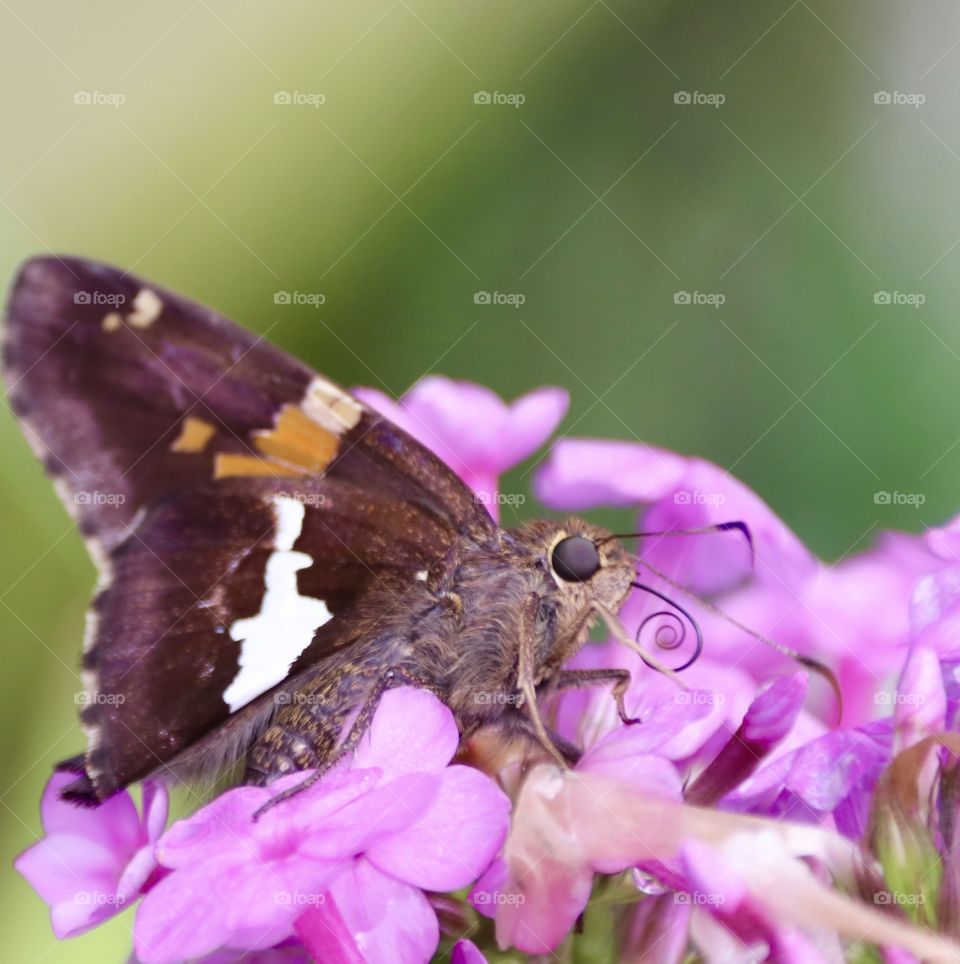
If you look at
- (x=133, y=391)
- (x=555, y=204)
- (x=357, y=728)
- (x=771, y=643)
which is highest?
(x=133, y=391)

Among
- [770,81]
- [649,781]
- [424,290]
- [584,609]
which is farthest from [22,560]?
[770,81]

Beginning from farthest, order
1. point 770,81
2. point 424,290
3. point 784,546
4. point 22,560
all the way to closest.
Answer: point 770,81 < point 424,290 < point 22,560 < point 784,546

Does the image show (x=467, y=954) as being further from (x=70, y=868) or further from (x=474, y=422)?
(x=474, y=422)

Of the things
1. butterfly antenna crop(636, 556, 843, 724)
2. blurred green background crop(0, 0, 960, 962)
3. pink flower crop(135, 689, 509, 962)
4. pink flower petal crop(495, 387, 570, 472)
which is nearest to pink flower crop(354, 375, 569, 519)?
pink flower petal crop(495, 387, 570, 472)

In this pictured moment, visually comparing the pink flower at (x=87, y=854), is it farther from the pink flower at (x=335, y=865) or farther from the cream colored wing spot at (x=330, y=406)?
the cream colored wing spot at (x=330, y=406)

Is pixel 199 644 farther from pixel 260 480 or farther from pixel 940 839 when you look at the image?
pixel 940 839

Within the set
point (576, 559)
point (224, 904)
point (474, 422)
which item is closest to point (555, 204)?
point (474, 422)

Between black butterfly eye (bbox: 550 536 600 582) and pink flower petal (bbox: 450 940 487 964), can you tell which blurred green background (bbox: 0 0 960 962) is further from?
pink flower petal (bbox: 450 940 487 964)

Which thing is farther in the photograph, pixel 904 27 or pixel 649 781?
pixel 904 27
